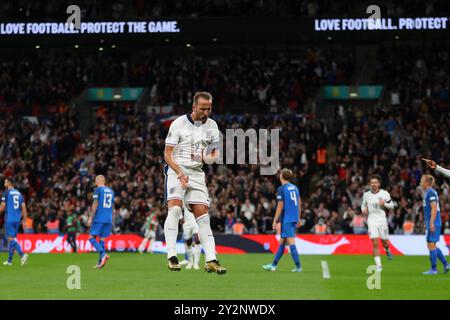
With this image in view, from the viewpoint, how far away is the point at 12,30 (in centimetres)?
3662

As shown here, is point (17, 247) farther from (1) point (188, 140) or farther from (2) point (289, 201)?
(1) point (188, 140)

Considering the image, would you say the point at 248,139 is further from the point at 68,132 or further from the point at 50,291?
the point at 50,291

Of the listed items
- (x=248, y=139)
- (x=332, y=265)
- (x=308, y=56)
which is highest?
(x=308, y=56)

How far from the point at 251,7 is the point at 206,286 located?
26204 millimetres

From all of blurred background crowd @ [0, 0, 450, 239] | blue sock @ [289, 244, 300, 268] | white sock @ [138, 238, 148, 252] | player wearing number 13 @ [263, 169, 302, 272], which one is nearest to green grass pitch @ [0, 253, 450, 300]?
blue sock @ [289, 244, 300, 268]

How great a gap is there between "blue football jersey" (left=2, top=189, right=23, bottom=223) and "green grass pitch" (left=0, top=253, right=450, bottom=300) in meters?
1.77

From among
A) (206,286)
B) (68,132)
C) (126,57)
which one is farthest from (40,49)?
(206,286)

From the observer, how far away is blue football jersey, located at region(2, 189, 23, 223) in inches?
943

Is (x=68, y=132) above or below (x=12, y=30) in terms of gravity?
below

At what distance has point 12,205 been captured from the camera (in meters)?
24.0

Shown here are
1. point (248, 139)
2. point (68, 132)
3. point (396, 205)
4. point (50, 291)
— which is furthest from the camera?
point (68, 132)

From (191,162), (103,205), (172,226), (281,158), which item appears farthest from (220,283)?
(281,158)

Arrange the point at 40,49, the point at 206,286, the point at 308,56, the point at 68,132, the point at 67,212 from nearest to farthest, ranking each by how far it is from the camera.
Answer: the point at 206,286
the point at 67,212
the point at 68,132
the point at 308,56
the point at 40,49

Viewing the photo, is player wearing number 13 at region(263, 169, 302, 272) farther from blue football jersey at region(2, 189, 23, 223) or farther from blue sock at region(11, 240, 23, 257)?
blue football jersey at region(2, 189, 23, 223)
